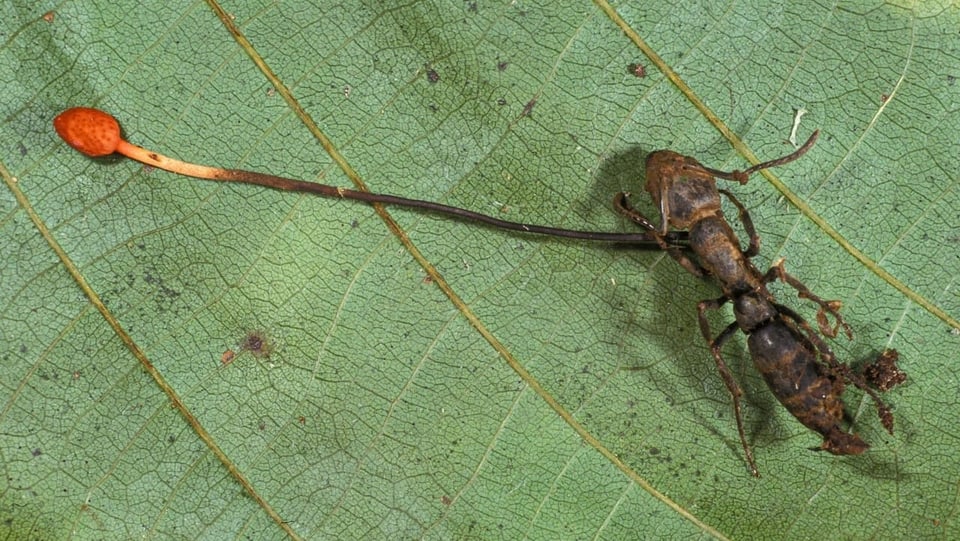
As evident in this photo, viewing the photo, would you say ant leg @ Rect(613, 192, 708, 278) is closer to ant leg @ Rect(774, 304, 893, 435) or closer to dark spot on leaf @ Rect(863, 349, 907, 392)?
ant leg @ Rect(774, 304, 893, 435)

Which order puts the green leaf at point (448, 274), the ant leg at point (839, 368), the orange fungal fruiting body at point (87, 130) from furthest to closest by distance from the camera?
the ant leg at point (839, 368) < the green leaf at point (448, 274) < the orange fungal fruiting body at point (87, 130)

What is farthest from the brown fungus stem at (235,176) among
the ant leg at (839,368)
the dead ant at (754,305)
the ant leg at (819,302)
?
the ant leg at (839,368)

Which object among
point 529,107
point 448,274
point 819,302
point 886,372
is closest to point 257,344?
point 448,274

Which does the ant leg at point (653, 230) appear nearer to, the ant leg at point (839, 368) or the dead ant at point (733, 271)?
the dead ant at point (733, 271)

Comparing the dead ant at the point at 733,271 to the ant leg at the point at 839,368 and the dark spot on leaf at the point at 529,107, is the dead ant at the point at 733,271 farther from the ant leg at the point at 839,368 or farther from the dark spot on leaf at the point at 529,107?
the dark spot on leaf at the point at 529,107

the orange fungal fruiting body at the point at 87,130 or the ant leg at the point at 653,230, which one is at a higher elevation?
the orange fungal fruiting body at the point at 87,130

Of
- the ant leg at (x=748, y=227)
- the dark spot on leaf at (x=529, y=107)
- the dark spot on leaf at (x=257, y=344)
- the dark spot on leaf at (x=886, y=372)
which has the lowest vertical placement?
the dark spot on leaf at (x=886, y=372)

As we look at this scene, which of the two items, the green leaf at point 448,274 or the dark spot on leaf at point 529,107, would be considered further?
the dark spot on leaf at point 529,107

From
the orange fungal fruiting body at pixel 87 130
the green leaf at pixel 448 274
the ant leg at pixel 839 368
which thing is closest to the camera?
the orange fungal fruiting body at pixel 87 130
